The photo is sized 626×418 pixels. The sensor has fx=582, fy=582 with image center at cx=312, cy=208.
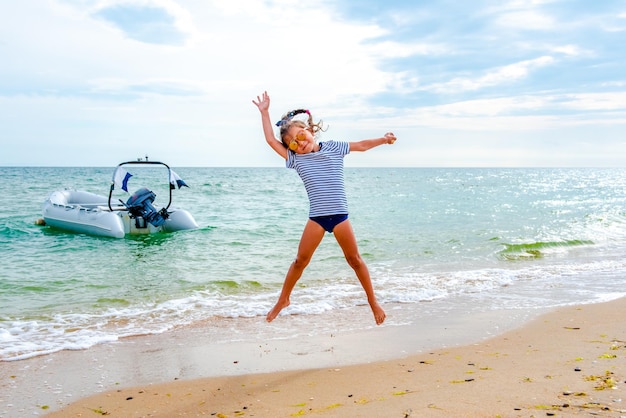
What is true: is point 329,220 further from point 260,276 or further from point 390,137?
point 260,276

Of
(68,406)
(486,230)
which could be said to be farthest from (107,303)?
(486,230)

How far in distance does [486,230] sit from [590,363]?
50.8 ft

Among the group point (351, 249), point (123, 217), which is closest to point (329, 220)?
point (351, 249)

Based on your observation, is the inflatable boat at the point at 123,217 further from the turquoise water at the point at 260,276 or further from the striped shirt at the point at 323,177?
the striped shirt at the point at 323,177

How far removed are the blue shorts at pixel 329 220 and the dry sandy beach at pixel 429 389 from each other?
52.0 inches

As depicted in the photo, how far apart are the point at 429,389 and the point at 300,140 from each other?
2.29m

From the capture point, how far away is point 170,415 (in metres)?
4.35

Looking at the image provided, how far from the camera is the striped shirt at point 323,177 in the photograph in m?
5.02

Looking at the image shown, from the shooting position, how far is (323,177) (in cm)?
507

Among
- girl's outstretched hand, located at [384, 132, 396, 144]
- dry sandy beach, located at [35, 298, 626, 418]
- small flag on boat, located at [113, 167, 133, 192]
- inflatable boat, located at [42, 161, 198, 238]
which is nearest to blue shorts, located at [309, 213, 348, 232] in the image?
girl's outstretched hand, located at [384, 132, 396, 144]

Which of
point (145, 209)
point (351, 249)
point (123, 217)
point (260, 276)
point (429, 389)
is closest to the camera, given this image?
point (429, 389)

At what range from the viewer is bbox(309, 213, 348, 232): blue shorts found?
5.05 m

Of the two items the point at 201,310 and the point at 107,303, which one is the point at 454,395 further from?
the point at 107,303

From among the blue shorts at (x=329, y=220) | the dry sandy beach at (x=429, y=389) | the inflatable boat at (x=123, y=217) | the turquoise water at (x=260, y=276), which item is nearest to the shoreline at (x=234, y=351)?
the turquoise water at (x=260, y=276)
